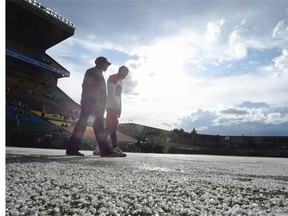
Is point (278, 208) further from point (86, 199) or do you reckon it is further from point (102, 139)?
point (102, 139)

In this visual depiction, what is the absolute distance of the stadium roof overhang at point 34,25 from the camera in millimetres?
28125

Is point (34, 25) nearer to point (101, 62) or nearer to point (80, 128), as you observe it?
point (101, 62)

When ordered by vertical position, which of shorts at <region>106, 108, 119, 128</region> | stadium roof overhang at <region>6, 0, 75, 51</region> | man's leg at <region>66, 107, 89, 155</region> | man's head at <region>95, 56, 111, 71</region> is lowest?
man's leg at <region>66, 107, 89, 155</region>

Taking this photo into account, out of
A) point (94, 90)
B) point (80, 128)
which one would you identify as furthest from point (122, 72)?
point (80, 128)

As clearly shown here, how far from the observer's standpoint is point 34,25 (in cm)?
3083

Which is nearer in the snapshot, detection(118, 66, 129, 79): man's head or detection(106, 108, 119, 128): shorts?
detection(106, 108, 119, 128): shorts

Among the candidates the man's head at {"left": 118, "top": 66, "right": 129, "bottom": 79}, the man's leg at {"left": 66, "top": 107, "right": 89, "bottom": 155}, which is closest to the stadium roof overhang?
the man's head at {"left": 118, "top": 66, "right": 129, "bottom": 79}

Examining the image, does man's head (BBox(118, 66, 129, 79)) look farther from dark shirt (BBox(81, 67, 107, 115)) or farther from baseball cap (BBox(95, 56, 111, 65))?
dark shirt (BBox(81, 67, 107, 115))

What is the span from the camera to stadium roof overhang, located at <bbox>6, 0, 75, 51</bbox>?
28.1 meters

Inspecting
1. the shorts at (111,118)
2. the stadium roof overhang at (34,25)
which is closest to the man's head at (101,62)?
the shorts at (111,118)

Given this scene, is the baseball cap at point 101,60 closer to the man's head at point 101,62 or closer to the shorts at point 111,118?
the man's head at point 101,62

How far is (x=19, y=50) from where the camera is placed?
28750 mm

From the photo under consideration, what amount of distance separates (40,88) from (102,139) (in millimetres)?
25930

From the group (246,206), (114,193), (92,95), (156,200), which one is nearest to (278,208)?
(246,206)
